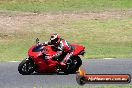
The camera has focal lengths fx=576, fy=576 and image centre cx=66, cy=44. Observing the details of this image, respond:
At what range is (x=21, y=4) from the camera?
43812mm

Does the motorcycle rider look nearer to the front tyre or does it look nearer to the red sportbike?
the red sportbike

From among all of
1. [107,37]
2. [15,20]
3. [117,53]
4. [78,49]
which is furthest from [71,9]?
[78,49]

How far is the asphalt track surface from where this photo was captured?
19.1m

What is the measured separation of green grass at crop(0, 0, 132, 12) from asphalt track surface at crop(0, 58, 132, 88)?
1849 cm

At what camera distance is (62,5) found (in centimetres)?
4372

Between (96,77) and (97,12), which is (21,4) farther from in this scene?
(96,77)

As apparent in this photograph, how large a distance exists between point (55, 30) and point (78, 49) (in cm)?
1511

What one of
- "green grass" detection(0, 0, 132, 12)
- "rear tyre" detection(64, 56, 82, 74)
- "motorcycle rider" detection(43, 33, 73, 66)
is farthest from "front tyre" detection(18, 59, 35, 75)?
"green grass" detection(0, 0, 132, 12)

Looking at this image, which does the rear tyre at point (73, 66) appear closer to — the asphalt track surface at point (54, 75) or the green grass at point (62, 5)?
the asphalt track surface at point (54, 75)

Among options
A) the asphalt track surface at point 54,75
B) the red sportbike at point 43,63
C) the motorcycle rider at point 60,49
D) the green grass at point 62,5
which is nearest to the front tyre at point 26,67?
the red sportbike at point 43,63

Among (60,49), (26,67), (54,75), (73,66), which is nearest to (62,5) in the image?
(60,49)

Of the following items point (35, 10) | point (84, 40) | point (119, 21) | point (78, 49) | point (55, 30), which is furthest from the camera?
point (35, 10)

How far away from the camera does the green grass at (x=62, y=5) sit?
140ft

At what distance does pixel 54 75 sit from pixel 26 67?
108cm
